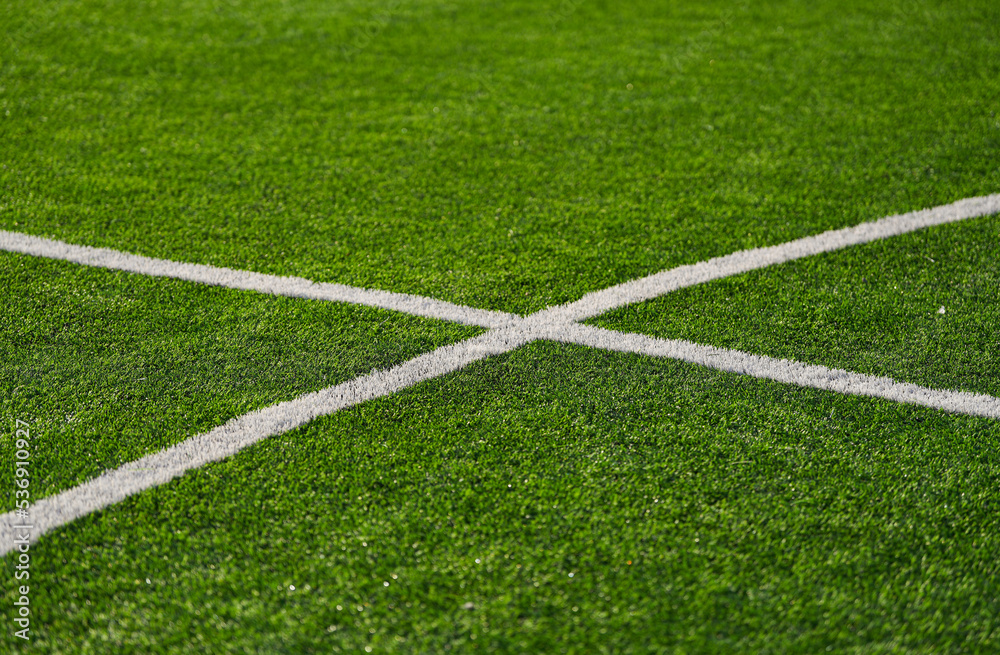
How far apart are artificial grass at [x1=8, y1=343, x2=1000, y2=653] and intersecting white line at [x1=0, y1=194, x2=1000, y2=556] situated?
68 millimetres

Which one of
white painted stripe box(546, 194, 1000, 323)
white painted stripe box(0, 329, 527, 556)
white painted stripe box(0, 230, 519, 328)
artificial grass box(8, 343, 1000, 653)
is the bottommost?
artificial grass box(8, 343, 1000, 653)

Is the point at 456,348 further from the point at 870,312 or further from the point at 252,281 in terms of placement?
the point at 870,312

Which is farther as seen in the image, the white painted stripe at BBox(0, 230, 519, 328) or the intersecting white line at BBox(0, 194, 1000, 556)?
the white painted stripe at BBox(0, 230, 519, 328)

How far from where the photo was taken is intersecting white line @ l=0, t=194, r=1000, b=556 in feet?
7.16

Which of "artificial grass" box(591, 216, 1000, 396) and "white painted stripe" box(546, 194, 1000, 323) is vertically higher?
"white painted stripe" box(546, 194, 1000, 323)

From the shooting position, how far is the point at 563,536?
1.99 meters

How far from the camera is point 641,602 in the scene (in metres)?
1.82

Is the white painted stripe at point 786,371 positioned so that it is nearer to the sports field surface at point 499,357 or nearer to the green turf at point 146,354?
the sports field surface at point 499,357

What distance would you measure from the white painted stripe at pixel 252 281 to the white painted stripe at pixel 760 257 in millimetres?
302

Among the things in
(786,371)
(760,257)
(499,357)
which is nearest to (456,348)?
(499,357)

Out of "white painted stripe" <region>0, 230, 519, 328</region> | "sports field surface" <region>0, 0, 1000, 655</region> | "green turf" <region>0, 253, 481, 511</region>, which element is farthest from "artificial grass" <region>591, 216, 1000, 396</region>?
"green turf" <region>0, 253, 481, 511</region>

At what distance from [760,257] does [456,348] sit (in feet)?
4.18

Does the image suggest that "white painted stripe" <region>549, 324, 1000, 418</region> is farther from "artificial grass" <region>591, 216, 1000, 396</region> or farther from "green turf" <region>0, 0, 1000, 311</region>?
"green turf" <region>0, 0, 1000, 311</region>

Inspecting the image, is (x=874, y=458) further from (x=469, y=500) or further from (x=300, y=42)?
(x=300, y=42)
